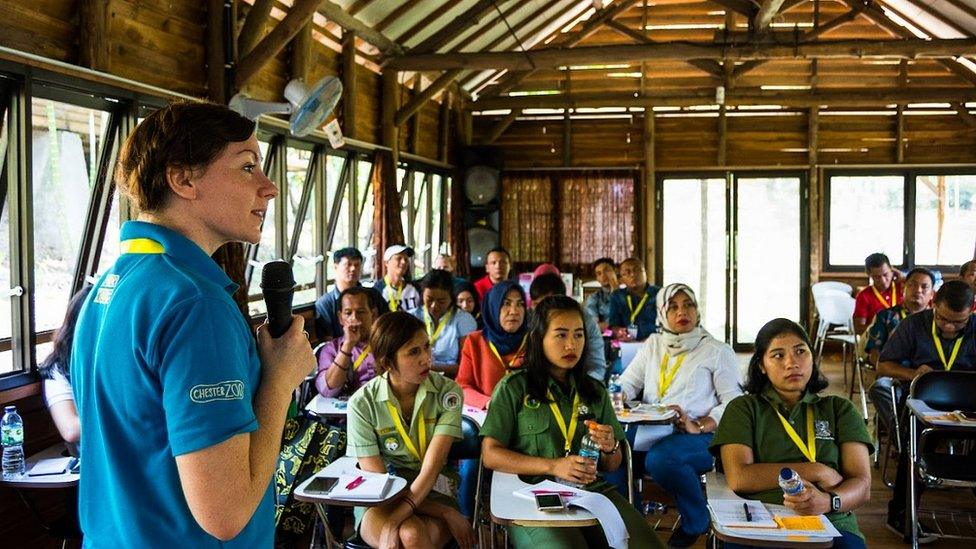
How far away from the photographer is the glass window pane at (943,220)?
11.3 meters

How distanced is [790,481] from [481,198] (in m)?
8.78

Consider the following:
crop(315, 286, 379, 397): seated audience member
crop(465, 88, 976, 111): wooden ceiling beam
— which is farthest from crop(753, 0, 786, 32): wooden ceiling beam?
crop(315, 286, 379, 397): seated audience member

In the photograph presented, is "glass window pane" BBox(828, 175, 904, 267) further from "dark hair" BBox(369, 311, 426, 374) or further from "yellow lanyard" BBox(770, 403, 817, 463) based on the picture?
"dark hair" BBox(369, 311, 426, 374)

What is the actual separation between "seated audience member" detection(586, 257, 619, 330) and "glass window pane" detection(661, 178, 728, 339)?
3.49m

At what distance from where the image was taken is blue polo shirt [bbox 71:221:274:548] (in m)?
1.11

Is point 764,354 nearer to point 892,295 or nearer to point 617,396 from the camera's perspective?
point 617,396

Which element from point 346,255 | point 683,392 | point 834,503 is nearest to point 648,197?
point 346,255

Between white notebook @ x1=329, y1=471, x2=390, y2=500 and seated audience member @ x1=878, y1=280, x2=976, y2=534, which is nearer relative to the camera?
white notebook @ x1=329, y1=471, x2=390, y2=500

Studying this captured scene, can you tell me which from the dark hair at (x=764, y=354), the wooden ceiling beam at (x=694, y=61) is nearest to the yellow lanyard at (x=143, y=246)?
the dark hair at (x=764, y=354)

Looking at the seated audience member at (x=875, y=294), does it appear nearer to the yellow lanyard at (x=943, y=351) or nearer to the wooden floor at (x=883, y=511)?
the wooden floor at (x=883, y=511)

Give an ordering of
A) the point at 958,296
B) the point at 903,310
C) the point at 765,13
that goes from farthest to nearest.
Answer: the point at 765,13, the point at 903,310, the point at 958,296

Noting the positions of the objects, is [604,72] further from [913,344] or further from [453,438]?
[453,438]

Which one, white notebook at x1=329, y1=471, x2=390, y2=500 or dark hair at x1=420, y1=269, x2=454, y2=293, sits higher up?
dark hair at x1=420, y1=269, x2=454, y2=293

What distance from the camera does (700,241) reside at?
1177cm
